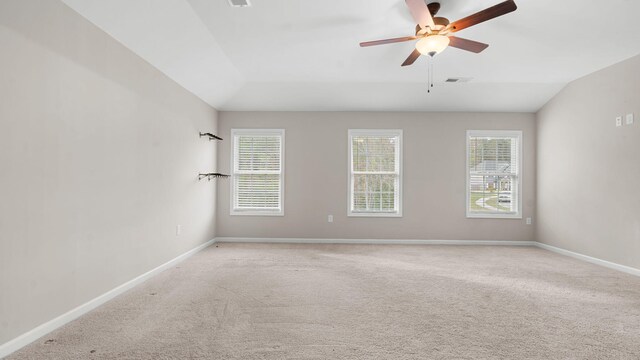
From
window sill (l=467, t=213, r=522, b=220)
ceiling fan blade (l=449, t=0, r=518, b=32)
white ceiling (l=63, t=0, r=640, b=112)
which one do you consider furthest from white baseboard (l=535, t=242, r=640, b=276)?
ceiling fan blade (l=449, t=0, r=518, b=32)

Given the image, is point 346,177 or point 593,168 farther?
point 346,177

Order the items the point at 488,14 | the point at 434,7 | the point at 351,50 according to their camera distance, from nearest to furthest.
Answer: the point at 488,14, the point at 434,7, the point at 351,50

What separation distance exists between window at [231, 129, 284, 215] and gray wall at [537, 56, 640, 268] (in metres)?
4.62

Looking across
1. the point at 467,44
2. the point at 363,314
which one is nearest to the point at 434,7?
the point at 467,44

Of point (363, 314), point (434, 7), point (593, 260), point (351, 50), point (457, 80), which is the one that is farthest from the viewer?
point (457, 80)

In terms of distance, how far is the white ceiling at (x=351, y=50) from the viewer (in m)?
2.85

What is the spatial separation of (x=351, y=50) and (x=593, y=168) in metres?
3.77

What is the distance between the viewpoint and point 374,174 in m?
5.51

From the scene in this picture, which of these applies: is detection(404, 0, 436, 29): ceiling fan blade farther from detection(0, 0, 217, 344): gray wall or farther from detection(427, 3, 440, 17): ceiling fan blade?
detection(0, 0, 217, 344): gray wall

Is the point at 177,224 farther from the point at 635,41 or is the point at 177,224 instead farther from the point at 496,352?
the point at 635,41

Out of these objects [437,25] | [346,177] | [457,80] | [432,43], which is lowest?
[346,177]

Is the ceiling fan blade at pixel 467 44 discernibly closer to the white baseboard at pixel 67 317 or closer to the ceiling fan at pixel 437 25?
the ceiling fan at pixel 437 25

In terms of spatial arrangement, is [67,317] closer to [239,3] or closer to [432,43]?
[239,3]

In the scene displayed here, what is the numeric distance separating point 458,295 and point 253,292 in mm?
2015
